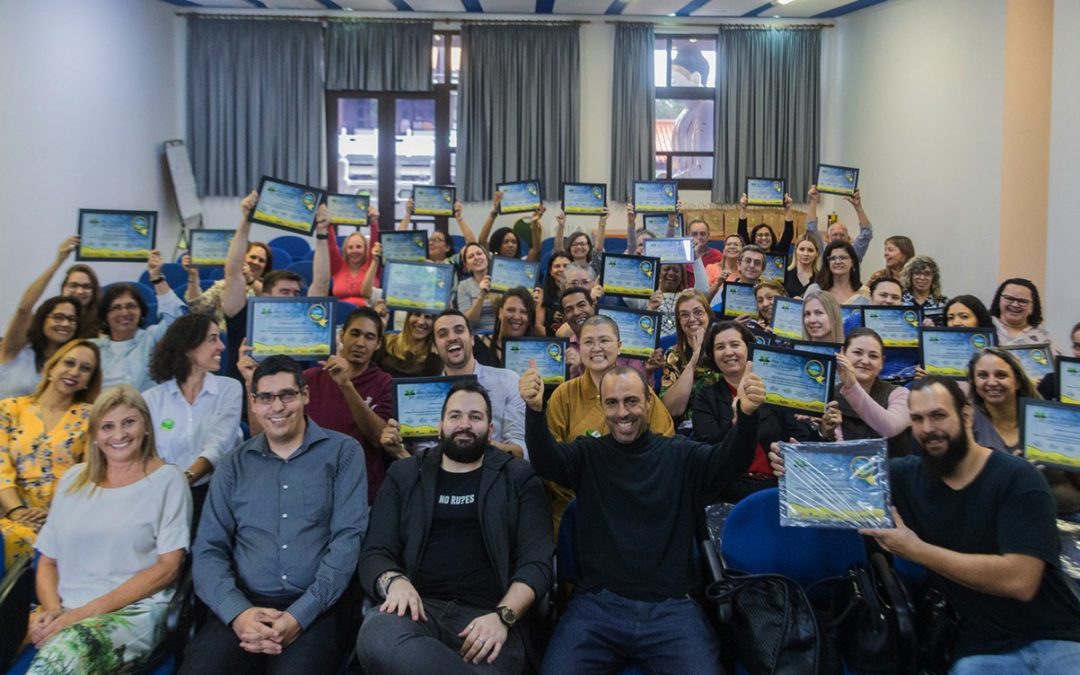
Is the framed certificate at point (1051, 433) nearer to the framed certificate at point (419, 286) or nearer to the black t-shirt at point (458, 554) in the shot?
the black t-shirt at point (458, 554)

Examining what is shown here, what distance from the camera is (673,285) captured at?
263 inches

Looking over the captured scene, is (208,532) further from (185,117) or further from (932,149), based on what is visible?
(185,117)

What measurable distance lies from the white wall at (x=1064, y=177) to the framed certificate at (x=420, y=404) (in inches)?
209

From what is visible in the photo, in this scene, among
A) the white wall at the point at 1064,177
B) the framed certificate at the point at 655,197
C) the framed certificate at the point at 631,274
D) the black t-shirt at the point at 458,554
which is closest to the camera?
the black t-shirt at the point at 458,554

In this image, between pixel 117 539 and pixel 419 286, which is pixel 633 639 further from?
pixel 419 286

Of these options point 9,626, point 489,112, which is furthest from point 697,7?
point 9,626

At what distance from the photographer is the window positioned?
11.4m

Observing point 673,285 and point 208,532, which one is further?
point 673,285

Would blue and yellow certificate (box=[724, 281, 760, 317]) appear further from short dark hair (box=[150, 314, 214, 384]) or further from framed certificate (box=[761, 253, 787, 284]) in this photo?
short dark hair (box=[150, 314, 214, 384])

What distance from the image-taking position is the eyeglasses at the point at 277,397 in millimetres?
3271

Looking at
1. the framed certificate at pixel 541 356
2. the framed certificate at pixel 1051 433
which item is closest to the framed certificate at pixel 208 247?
the framed certificate at pixel 541 356

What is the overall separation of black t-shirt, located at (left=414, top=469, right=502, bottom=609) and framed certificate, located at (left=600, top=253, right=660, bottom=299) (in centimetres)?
262

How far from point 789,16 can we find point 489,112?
3.93 meters

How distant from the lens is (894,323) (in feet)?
16.3
